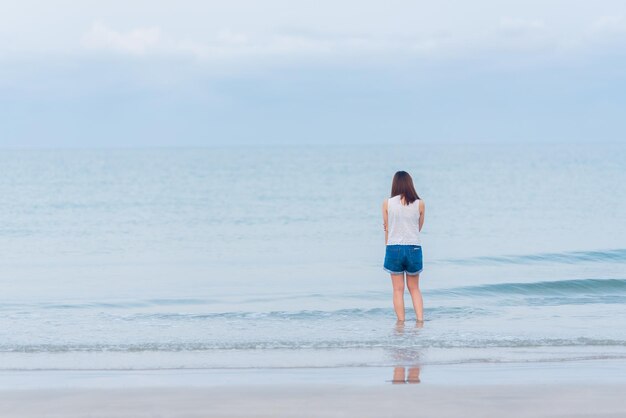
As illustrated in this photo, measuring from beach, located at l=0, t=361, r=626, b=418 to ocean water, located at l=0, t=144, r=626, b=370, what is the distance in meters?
0.60

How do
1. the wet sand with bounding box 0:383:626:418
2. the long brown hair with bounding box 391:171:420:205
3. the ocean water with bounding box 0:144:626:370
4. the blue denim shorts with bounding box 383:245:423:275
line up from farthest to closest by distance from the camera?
1. the blue denim shorts with bounding box 383:245:423:275
2. the long brown hair with bounding box 391:171:420:205
3. the ocean water with bounding box 0:144:626:370
4. the wet sand with bounding box 0:383:626:418

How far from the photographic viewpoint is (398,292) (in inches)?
428

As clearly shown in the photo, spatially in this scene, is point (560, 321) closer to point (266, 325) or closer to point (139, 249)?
point (266, 325)

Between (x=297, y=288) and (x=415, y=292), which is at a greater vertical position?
(x=415, y=292)

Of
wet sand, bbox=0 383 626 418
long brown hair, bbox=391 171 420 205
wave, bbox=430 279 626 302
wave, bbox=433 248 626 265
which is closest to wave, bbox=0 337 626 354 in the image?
long brown hair, bbox=391 171 420 205

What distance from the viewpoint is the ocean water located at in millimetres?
9453

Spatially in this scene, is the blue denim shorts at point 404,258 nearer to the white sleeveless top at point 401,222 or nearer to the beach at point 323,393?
the white sleeveless top at point 401,222

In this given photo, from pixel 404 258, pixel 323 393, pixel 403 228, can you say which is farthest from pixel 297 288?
pixel 323 393

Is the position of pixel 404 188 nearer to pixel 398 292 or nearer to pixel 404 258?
pixel 404 258

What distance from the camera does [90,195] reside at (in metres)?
46.4

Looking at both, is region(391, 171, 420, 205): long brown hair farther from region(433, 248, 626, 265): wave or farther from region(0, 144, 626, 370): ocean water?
region(433, 248, 626, 265): wave

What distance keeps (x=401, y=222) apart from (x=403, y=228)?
0.26 feet

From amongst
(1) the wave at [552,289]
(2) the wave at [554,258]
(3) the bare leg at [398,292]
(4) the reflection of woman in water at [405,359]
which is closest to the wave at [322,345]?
(4) the reflection of woman in water at [405,359]

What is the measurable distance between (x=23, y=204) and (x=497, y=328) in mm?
32814
